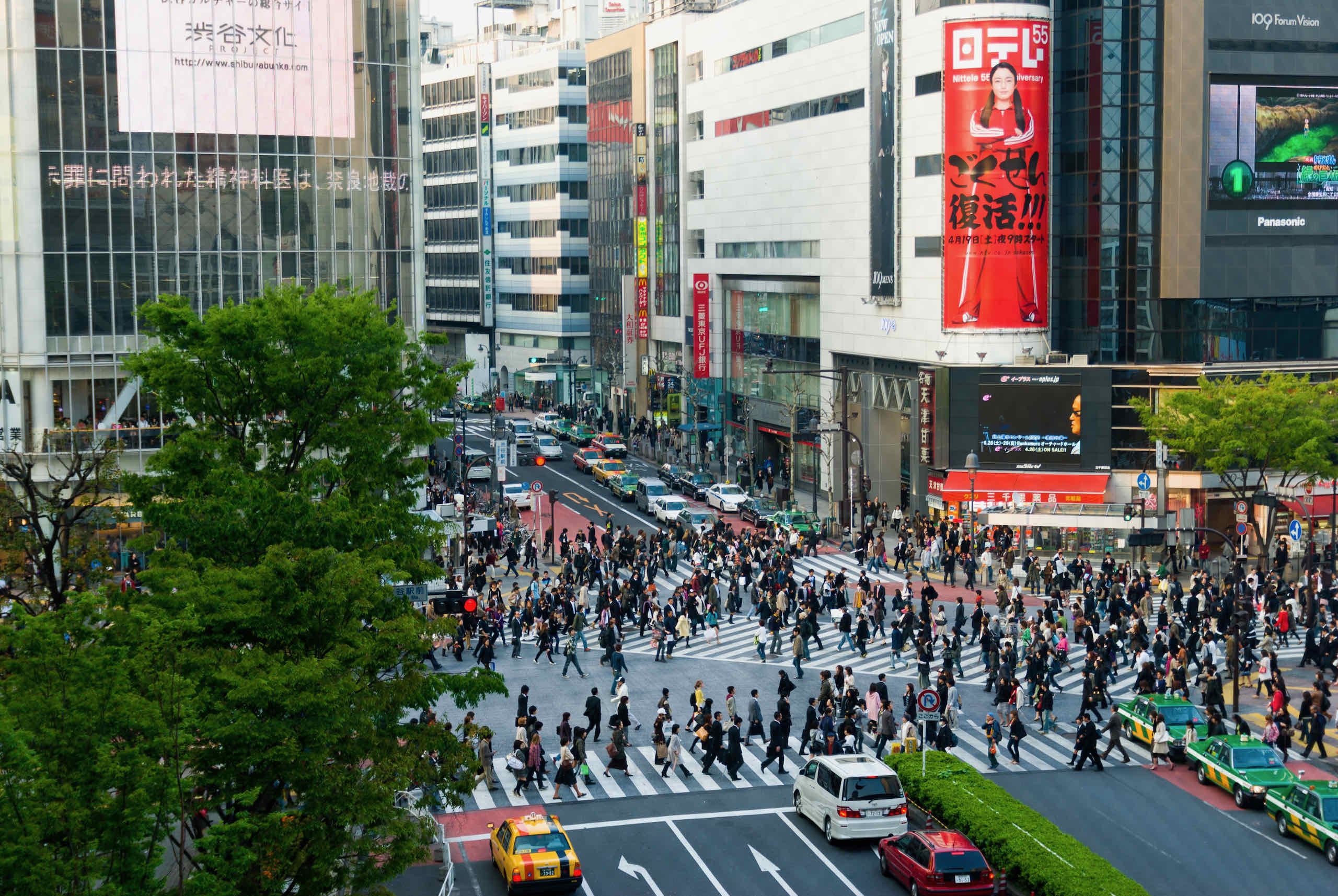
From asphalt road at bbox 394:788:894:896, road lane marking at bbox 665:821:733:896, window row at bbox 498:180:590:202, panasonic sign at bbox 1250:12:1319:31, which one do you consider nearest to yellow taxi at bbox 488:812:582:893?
asphalt road at bbox 394:788:894:896

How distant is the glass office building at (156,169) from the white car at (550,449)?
126 ft

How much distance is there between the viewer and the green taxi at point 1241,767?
30.3 meters

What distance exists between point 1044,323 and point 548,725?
3499 cm

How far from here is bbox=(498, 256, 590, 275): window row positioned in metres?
127

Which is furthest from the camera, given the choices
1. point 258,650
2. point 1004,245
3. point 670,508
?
point 670,508

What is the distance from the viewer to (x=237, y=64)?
51.7 metres

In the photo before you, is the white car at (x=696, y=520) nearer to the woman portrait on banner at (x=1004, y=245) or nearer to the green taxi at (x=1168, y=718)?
the woman portrait on banner at (x=1004, y=245)

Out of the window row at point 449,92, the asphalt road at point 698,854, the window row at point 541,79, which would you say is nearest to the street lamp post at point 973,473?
the asphalt road at point 698,854

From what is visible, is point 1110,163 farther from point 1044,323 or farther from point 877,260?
point 877,260

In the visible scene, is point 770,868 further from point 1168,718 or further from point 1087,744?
point 1168,718

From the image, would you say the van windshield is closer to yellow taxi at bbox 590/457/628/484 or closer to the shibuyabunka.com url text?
the shibuyabunka.com url text

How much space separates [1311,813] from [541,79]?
4367 inches

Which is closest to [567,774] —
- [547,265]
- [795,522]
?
[795,522]

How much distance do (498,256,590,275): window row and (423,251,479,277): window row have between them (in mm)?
3018
